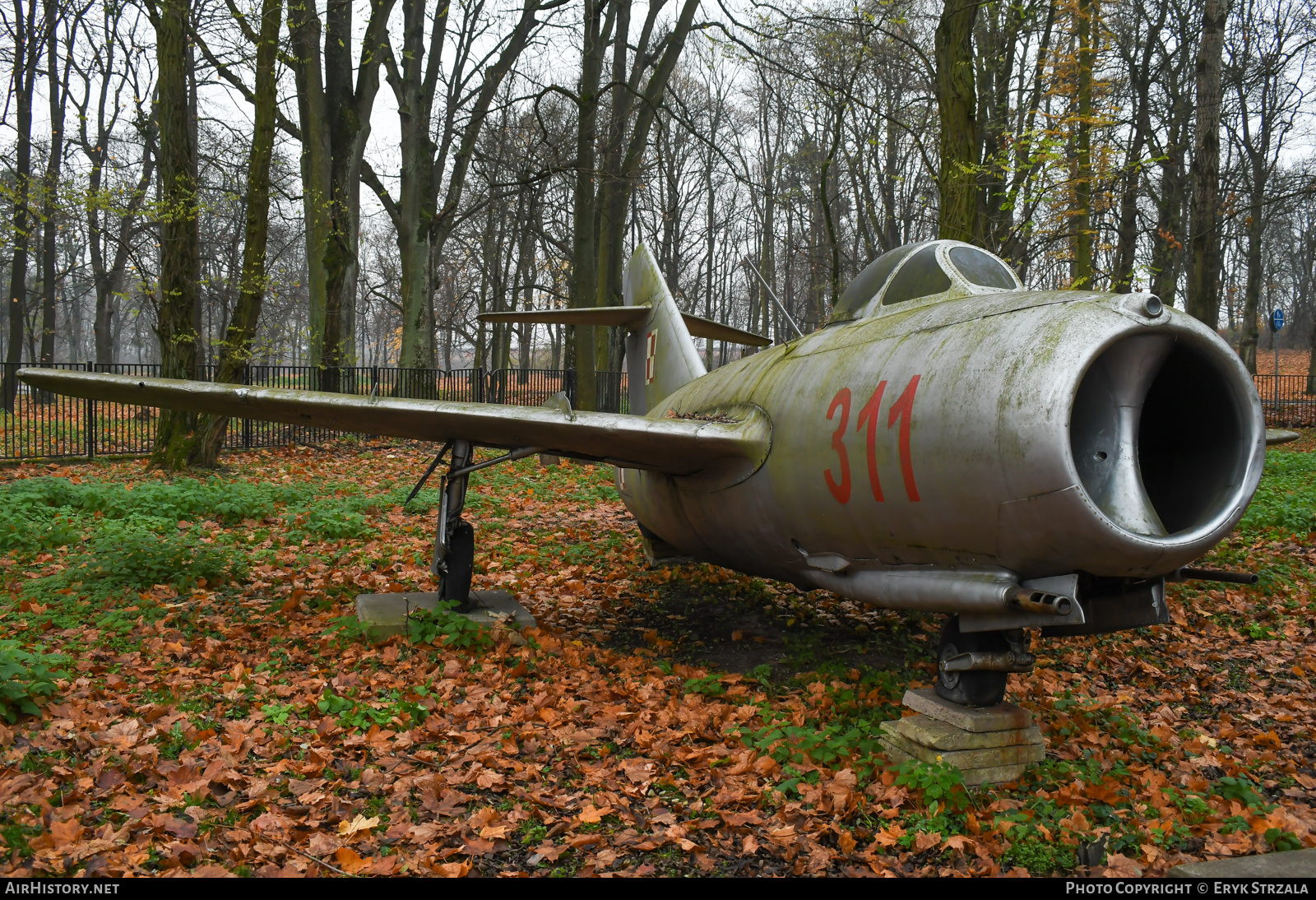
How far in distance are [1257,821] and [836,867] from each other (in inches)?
80.1

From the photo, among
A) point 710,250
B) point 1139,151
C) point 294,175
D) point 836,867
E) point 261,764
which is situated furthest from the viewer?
point 710,250

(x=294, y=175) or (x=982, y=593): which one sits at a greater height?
(x=294, y=175)

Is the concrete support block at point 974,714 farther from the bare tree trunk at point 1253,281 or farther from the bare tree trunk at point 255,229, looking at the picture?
the bare tree trunk at point 1253,281

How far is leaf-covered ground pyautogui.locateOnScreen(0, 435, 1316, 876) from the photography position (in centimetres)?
345

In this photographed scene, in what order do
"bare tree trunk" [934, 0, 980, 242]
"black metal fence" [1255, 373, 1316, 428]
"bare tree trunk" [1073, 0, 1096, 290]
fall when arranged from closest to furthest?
"bare tree trunk" [934, 0, 980, 242] < "bare tree trunk" [1073, 0, 1096, 290] < "black metal fence" [1255, 373, 1316, 428]

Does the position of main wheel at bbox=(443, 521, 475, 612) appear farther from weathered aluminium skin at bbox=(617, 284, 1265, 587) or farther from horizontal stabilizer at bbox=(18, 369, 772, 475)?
weathered aluminium skin at bbox=(617, 284, 1265, 587)

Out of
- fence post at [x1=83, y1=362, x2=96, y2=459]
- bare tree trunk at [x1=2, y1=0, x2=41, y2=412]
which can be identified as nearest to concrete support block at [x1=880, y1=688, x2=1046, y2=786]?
fence post at [x1=83, y1=362, x2=96, y2=459]

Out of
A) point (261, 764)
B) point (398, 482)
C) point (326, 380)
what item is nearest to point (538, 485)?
point (398, 482)

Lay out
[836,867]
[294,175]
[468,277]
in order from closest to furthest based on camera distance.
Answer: [836,867], [294,175], [468,277]

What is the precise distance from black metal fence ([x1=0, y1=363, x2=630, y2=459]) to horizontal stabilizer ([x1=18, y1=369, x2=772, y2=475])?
529 cm

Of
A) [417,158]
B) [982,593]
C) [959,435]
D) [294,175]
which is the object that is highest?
[294,175]

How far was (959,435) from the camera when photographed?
12.3 ft

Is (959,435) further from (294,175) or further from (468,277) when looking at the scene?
(468,277)

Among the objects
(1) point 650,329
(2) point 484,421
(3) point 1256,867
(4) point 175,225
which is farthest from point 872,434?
(4) point 175,225
